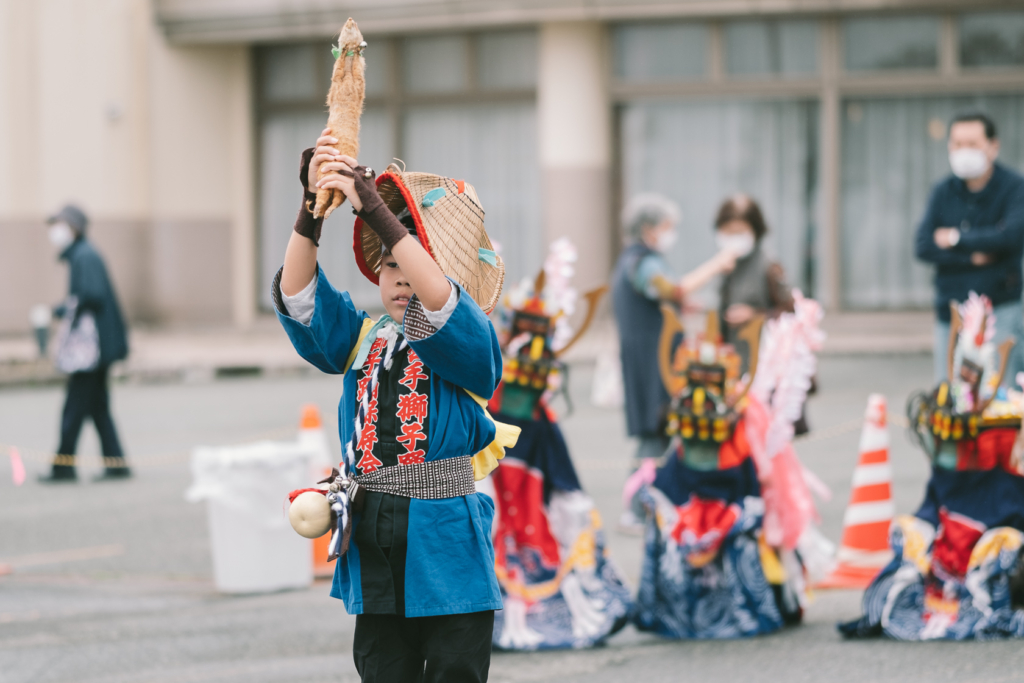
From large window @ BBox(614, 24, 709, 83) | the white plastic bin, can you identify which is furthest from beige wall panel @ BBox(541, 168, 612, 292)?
the white plastic bin

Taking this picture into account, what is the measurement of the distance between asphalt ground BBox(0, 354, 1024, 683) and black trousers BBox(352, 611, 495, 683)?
1732mm

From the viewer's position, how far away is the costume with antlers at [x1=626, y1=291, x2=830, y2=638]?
5656mm

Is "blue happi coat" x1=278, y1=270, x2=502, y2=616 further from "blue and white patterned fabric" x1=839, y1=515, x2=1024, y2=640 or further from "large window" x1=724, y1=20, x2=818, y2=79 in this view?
"large window" x1=724, y1=20, x2=818, y2=79

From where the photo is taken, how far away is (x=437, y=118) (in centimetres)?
1942

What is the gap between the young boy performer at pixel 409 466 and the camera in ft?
11.1

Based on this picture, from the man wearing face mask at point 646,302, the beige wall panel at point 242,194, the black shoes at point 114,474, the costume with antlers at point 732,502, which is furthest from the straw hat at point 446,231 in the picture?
the beige wall panel at point 242,194

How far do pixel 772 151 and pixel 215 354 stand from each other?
7.66 m

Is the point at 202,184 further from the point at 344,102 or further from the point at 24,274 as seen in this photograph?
the point at 344,102

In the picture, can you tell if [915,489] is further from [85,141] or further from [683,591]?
[85,141]

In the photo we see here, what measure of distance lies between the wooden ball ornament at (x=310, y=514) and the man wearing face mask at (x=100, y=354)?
684cm

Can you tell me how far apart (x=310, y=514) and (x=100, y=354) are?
7.13 metres

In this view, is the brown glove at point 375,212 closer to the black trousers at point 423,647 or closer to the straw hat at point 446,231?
the straw hat at point 446,231

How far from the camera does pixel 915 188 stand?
58.1 ft

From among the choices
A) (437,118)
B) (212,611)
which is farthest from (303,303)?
(437,118)
